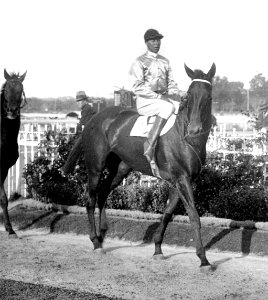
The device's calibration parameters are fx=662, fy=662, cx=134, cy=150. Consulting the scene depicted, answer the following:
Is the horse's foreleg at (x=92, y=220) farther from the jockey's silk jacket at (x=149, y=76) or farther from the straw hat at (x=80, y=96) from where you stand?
the straw hat at (x=80, y=96)

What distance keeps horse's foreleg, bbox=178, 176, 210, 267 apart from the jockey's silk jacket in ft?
4.48

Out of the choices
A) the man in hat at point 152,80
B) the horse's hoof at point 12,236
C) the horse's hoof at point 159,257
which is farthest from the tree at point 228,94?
the horse's hoof at point 159,257

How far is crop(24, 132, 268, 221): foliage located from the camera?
9.99m

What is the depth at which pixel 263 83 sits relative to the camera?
7344 cm

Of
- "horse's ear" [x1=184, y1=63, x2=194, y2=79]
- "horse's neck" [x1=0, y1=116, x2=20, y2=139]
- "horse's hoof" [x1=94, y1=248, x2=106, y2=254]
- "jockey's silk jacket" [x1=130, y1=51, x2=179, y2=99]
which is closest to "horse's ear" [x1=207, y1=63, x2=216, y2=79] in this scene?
"horse's ear" [x1=184, y1=63, x2=194, y2=79]

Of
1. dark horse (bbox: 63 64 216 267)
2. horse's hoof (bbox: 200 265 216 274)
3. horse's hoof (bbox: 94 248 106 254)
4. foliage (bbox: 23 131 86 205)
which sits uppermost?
dark horse (bbox: 63 64 216 267)

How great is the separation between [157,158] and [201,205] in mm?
2286

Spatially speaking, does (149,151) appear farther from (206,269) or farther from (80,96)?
(80,96)

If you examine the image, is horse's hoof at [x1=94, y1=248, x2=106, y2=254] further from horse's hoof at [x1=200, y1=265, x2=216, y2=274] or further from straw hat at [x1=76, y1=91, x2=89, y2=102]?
straw hat at [x1=76, y1=91, x2=89, y2=102]

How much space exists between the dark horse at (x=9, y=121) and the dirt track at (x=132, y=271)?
3.99ft

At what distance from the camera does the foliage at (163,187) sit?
9.99 meters

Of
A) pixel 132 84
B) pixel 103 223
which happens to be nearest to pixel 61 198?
pixel 103 223

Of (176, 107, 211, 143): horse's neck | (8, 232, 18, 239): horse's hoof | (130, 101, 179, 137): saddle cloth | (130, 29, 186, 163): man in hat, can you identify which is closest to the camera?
(176, 107, 211, 143): horse's neck

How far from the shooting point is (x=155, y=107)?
8.55 meters
